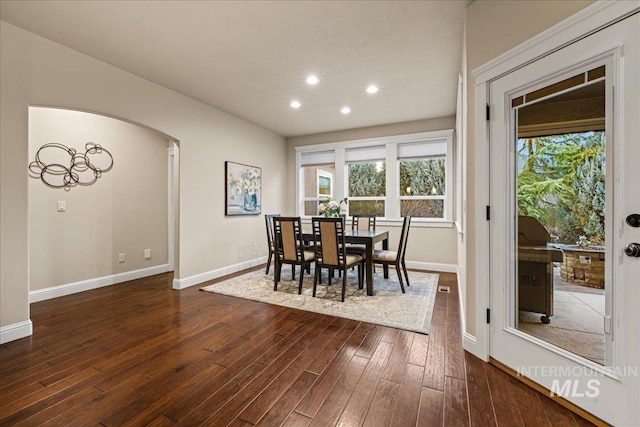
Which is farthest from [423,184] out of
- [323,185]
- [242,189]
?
[242,189]

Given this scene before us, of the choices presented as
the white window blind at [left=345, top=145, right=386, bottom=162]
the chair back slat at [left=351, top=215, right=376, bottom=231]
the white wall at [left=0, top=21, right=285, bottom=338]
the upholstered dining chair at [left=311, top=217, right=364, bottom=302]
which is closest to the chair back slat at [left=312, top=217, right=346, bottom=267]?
the upholstered dining chair at [left=311, top=217, right=364, bottom=302]

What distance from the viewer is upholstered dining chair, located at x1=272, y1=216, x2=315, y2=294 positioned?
354 centimetres

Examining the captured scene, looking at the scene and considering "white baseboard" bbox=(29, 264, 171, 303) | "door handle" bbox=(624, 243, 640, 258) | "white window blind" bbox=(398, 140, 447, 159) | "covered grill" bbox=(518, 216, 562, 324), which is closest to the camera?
"door handle" bbox=(624, 243, 640, 258)

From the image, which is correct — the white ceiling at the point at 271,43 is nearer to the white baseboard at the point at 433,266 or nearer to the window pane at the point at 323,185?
the window pane at the point at 323,185

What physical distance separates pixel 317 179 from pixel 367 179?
118cm

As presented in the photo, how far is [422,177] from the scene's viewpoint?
5.06 m

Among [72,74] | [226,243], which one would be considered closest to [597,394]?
[226,243]

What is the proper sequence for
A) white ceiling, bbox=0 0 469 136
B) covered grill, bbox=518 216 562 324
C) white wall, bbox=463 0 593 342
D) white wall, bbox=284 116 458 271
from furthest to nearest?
white wall, bbox=284 116 458 271 < white ceiling, bbox=0 0 469 136 < covered grill, bbox=518 216 562 324 < white wall, bbox=463 0 593 342

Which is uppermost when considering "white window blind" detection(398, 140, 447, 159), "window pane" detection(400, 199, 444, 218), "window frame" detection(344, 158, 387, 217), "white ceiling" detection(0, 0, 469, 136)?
"white ceiling" detection(0, 0, 469, 136)

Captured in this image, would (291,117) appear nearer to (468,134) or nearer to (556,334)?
(468,134)

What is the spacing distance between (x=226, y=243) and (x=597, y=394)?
4.46 meters

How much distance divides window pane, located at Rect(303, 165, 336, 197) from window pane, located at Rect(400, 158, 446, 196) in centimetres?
157

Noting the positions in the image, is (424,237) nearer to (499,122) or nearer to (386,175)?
(386,175)

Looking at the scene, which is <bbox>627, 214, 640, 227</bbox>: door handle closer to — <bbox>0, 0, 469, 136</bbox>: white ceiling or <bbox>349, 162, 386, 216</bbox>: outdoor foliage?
<bbox>0, 0, 469, 136</bbox>: white ceiling
